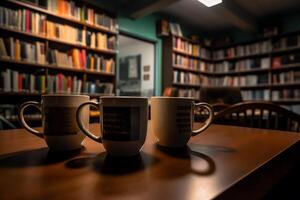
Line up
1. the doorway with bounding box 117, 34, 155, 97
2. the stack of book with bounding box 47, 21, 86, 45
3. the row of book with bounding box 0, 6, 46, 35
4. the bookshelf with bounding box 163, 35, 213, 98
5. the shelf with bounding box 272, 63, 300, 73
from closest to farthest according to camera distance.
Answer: the row of book with bounding box 0, 6, 46, 35 < the stack of book with bounding box 47, 21, 86, 45 < the shelf with bounding box 272, 63, 300, 73 < the bookshelf with bounding box 163, 35, 213, 98 < the doorway with bounding box 117, 34, 155, 97

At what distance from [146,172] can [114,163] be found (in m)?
0.07

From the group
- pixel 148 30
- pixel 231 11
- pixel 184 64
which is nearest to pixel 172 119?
pixel 231 11

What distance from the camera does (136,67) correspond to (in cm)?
496

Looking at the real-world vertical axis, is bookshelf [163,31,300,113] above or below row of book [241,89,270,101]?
above

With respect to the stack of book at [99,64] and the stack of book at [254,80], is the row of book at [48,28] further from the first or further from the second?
the stack of book at [254,80]

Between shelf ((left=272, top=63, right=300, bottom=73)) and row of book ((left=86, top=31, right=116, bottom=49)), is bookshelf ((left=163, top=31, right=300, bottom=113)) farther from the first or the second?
row of book ((left=86, top=31, right=116, bottom=49))

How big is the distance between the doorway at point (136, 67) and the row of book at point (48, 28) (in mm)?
1132

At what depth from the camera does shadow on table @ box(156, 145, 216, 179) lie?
34cm

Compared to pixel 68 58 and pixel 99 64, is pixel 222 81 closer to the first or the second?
pixel 99 64

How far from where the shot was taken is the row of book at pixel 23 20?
2.10m

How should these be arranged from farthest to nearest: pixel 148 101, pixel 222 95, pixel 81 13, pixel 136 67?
pixel 136 67 < pixel 222 95 < pixel 81 13 < pixel 148 101

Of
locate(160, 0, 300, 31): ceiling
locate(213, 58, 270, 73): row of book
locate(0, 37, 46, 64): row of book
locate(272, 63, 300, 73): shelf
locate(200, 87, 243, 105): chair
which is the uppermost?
locate(160, 0, 300, 31): ceiling

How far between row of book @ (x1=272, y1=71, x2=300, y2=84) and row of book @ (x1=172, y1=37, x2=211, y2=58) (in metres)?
1.45

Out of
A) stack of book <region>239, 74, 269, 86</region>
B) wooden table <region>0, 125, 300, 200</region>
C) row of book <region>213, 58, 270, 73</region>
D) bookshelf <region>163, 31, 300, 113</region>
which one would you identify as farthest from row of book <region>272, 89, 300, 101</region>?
wooden table <region>0, 125, 300, 200</region>
